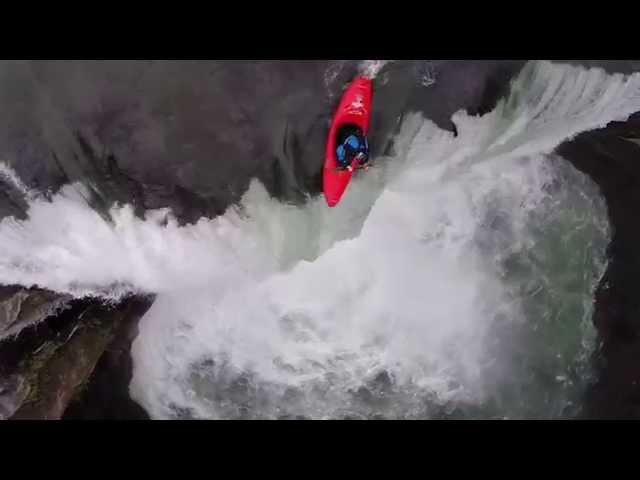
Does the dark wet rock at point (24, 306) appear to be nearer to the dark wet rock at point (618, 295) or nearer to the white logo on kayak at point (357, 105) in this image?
the white logo on kayak at point (357, 105)

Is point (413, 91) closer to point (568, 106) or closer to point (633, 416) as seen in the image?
point (568, 106)

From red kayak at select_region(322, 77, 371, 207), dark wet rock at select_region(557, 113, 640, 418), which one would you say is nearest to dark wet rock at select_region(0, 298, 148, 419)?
red kayak at select_region(322, 77, 371, 207)

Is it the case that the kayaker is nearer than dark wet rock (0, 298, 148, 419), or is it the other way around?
the kayaker

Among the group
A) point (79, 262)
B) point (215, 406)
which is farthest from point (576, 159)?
point (79, 262)

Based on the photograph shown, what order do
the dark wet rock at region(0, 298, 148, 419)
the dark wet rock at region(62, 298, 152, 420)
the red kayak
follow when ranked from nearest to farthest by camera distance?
the red kayak, the dark wet rock at region(0, 298, 148, 419), the dark wet rock at region(62, 298, 152, 420)

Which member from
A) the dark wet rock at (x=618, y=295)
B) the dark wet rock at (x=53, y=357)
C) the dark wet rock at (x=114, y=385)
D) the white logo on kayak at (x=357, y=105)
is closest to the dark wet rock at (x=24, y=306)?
the dark wet rock at (x=53, y=357)

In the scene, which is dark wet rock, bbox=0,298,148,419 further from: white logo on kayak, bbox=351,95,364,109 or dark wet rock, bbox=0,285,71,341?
white logo on kayak, bbox=351,95,364,109

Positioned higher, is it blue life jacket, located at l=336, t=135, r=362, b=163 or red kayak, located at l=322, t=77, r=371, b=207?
red kayak, located at l=322, t=77, r=371, b=207

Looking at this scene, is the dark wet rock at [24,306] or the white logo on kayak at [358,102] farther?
the dark wet rock at [24,306]
